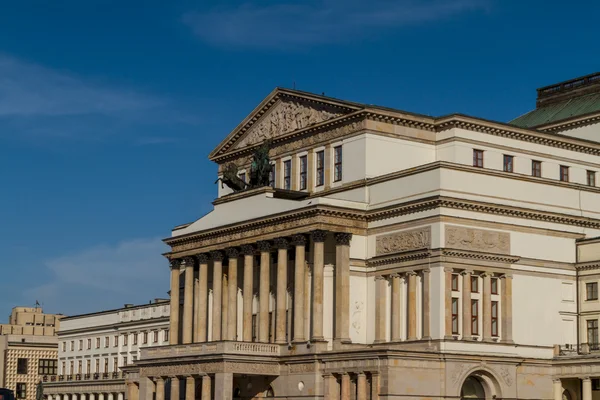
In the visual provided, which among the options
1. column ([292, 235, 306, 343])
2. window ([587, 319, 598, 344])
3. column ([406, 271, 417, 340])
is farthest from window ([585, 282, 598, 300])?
column ([292, 235, 306, 343])

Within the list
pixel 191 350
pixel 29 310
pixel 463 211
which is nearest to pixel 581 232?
pixel 463 211

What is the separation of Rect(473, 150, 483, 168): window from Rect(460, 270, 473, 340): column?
1032 cm

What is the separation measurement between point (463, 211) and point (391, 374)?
1238 centimetres

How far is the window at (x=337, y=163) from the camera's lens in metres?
93.0

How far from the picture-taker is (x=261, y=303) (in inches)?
3583

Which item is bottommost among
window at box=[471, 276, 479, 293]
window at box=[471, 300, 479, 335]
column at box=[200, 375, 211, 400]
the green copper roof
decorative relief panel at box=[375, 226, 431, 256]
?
column at box=[200, 375, 211, 400]

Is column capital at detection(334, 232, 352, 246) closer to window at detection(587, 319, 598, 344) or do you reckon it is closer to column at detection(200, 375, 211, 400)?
column at detection(200, 375, 211, 400)

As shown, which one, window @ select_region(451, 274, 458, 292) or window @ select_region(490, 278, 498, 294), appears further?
window @ select_region(490, 278, 498, 294)

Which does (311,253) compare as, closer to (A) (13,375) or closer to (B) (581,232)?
(B) (581,232)

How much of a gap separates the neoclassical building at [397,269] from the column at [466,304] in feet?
0.39

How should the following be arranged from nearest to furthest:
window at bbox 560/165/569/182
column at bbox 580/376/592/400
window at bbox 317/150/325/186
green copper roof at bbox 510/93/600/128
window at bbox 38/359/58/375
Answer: column at bbox 580/376/592/400, window at bbox 317/150/325/186, window at bbox 560/165/569/182, green copper roof at bbox 510/93/600/128, window at bbox 38/359/58/375

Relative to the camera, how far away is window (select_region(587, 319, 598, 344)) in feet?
290

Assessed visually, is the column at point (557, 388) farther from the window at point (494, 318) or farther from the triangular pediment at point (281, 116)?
the triangular pediment at point (281, 116)

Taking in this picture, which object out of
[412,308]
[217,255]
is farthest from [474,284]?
[217,255]
